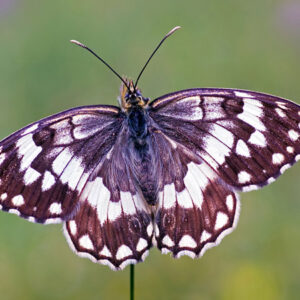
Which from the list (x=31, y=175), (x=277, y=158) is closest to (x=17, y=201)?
(x=31, y=175)

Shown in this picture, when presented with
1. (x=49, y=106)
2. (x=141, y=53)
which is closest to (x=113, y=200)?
(x=49, y=106)

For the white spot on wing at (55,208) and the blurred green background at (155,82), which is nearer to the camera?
the white spot on wing at (55,208)

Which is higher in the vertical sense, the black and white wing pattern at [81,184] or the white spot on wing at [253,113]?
the white spot on wing at [253,113]

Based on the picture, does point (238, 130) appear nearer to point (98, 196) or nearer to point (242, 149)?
point (242, 149)

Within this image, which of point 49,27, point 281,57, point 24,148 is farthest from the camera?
point 49,27

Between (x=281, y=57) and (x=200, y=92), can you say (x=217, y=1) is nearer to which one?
(x=281, y=57)

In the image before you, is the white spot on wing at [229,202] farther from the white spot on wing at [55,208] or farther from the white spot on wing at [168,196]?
the white spot on wing at [55,208]

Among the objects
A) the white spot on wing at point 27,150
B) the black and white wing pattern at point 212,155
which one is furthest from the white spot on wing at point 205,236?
the white spot on wing at point 27,150
